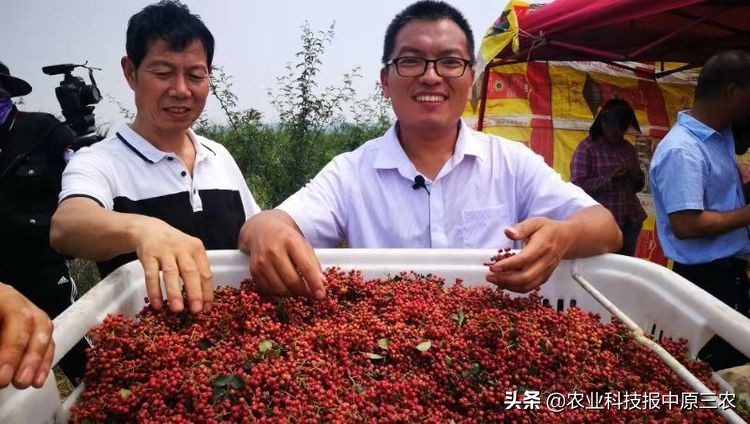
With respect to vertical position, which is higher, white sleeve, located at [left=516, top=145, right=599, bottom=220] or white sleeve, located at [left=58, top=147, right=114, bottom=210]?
white sleeve, located at [left=58, top=147, right=114, bottom=210]

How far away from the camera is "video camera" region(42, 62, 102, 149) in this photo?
2.41 meters

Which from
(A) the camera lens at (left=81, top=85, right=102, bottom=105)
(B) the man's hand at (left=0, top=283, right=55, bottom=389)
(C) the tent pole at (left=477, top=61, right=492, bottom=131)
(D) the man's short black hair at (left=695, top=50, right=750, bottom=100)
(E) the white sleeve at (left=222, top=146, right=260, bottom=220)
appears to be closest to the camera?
(B) the man's hand at (left=0, top=283, right=55, bottom=389)

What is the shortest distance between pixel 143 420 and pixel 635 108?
553 cm

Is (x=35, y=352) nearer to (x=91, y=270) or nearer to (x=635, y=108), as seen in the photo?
(x=91, y=270)

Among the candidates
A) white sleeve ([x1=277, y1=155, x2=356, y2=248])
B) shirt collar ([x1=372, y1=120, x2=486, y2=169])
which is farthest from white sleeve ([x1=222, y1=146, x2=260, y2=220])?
shirt collar ([x1=372, y1=120, x2=486, y2=169])

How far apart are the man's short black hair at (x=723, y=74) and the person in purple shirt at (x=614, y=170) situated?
1.74 metres

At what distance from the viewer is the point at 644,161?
4996 millimetres

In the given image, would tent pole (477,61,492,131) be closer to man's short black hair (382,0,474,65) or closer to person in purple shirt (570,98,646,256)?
person in purple shirt (570,98,646,256)

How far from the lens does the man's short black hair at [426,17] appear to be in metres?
1.68

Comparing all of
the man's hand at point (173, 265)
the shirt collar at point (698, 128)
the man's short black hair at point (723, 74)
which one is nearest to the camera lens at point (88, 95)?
the man's hand at point (173, 265)

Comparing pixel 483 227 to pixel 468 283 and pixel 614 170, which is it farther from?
pixel 614 170

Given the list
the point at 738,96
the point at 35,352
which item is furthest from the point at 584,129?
the point at 35,352

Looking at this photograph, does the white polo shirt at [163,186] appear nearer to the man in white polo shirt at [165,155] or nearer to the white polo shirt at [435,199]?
the man in white polo shirt at [165,155]

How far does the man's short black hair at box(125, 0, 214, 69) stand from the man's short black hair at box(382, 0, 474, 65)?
0.75 metres
